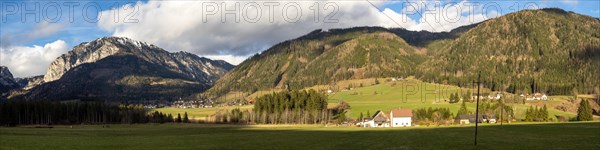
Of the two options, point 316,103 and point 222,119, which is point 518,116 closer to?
point 316,103

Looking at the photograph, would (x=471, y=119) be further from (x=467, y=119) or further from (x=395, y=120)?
(x=395, y=120)

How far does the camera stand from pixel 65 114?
180250 millimetres

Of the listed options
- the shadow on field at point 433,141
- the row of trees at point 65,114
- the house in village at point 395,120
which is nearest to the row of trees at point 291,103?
the house in village at point 395,120

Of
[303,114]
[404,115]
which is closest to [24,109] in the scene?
[303,114]

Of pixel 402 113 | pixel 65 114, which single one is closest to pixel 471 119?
pixel 402 113

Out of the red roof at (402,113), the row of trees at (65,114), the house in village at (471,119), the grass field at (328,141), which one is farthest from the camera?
the row of trees at (65,114)

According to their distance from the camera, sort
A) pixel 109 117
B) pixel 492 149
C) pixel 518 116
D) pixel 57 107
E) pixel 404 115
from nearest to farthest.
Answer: pixel 492 149 → pixel 404 115 → pixel 518 116 → pixel 57 107 → pixel 109 117

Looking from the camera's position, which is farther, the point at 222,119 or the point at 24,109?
the point at 222,119

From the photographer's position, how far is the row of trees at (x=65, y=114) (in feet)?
534

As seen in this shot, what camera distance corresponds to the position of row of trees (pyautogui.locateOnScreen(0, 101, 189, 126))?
534ft

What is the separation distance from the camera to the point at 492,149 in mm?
41156

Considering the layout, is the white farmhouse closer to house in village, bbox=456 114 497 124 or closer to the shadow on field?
house in village, bbox=456 114 497 124

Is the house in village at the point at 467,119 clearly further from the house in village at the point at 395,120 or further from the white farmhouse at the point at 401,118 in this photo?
the white farmhouse at the point at 401,118

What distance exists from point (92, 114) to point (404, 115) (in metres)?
119
